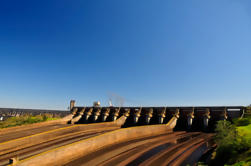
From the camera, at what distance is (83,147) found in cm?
2478

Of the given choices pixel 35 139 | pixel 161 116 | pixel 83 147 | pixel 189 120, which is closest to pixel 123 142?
pixel 83 147

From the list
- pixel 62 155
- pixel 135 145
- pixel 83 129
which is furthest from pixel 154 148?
pixel 83 129

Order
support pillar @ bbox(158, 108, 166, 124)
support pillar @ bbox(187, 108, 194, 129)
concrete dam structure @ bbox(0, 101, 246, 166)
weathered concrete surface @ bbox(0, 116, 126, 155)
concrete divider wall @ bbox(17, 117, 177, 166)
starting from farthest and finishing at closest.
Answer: support pillar @ bbox(158, 108, 166, 124) → support pillar @ bbox(187, 108, 194, 129) → weathered concrete surface @ bbox(0, 116, 126, 155) → concrete dam structure @ bbox(0, 101, 246, 166) → concrete divider wall @ bbox(17, 117, 177, 166)

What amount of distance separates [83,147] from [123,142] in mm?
9697

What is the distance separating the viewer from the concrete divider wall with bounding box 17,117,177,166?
19.1 metres

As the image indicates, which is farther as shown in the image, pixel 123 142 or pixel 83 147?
pixel 123 142

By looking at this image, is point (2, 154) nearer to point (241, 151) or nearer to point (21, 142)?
point (21, 142)

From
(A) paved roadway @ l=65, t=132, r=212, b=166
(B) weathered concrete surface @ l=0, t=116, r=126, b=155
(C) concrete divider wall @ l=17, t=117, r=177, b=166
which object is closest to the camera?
(C) concrete divider wall @ l=17, t=117, r=177, b=166

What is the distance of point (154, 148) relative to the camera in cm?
2734

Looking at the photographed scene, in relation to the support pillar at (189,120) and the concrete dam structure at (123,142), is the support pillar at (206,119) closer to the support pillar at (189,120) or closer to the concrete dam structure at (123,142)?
the concrete dam structure at (123,142)

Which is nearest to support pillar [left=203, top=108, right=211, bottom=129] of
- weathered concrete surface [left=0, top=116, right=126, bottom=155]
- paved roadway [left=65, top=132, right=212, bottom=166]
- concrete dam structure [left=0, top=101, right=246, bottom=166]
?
concrete dam structure [left=0, top=101, right=246, bottom=166]

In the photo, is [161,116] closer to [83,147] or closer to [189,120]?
[189,120]

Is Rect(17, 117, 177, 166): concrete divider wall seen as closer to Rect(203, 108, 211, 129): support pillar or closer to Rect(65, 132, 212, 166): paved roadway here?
Rect(65, 132, 212, 166): paved roadway

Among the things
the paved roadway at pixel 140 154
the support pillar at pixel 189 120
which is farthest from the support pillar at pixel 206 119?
the paved roadway at pixel 140 154
